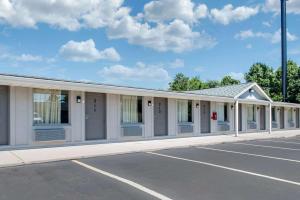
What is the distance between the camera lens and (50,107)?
12414mm

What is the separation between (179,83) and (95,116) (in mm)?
41360

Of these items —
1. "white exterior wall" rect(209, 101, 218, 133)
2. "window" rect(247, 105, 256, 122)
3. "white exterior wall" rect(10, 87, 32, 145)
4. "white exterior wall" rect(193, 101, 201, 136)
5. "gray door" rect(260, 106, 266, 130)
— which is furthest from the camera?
"gray door" rect(260, 106, 266, 130)

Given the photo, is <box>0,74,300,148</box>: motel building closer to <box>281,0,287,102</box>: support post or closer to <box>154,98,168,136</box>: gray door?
<box>154,98,168,136</box>: gray door

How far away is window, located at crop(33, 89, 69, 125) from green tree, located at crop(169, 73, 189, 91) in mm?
39028

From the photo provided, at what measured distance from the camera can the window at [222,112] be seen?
2008cm

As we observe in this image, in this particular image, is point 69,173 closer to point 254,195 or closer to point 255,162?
point 254,195

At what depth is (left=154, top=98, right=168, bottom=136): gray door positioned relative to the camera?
52.6 feet

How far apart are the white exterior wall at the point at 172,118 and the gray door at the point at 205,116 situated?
2502mm

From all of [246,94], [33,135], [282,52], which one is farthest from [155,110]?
[282,52]

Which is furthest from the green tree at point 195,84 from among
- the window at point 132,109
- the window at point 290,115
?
the window at point 132,109

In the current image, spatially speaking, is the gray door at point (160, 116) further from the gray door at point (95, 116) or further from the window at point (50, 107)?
the window at point (50, 107)

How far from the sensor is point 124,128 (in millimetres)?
14555

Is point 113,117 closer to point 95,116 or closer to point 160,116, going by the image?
point 95,116

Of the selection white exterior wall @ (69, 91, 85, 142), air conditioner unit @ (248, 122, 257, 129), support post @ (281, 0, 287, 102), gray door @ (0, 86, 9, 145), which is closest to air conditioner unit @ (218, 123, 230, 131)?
air conditioner unit @ (248, 122, 257, 129)
